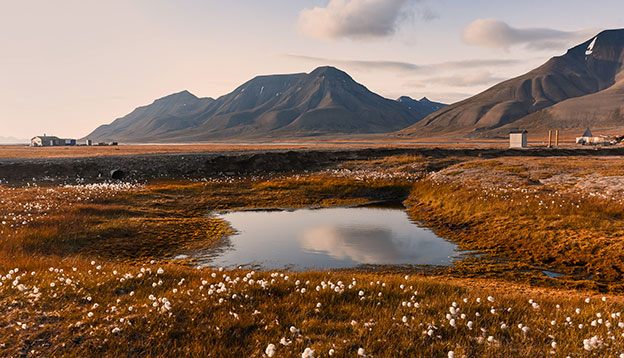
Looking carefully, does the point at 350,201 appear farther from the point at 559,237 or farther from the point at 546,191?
the point at 559,237

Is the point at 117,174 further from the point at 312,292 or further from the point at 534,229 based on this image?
the point at 534,229

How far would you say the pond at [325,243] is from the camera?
1612 cm

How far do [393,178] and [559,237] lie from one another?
70.4 ft

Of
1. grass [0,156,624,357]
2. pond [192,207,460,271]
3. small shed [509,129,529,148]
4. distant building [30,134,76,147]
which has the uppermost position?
distant building [30,134,76,147]

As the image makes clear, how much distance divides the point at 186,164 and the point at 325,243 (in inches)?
1422

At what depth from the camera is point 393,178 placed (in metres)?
37.7

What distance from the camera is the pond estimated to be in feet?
52.9

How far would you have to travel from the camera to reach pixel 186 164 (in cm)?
4906

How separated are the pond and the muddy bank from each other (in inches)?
872

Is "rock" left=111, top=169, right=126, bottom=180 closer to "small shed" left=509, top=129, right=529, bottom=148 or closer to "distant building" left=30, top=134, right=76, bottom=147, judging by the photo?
"small shed" left=509, top=129, right=529, bottom=148

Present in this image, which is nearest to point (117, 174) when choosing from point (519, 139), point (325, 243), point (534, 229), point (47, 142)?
point (325, 243)

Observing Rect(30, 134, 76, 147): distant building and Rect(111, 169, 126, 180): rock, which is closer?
Rect(111, 169, 126, 180): rock

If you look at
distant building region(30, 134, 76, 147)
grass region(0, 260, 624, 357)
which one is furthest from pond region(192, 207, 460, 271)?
distant building region(30, 134, 76, 147)

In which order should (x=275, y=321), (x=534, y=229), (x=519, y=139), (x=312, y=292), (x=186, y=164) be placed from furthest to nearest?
(x=519, y=139), (x=186, y=164), (x=534, y=229), (x=312, y=292), (x=275, y=321)
